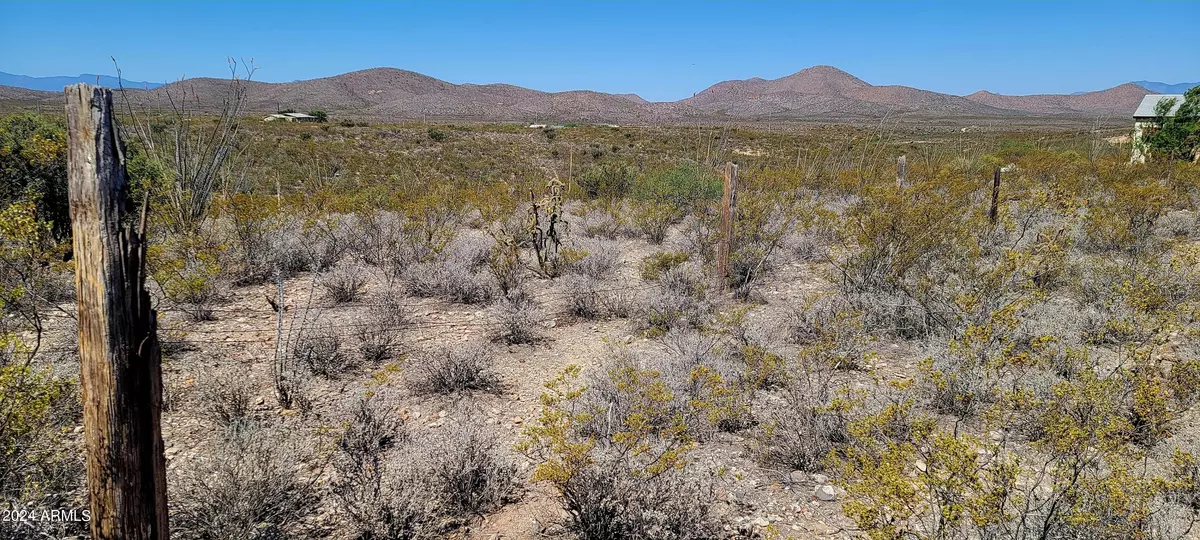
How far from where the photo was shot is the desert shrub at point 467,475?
355cm

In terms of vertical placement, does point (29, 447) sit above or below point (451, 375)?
above

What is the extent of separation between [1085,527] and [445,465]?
3.53 meters

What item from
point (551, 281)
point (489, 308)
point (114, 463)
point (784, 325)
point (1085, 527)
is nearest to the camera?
point (114, 463)

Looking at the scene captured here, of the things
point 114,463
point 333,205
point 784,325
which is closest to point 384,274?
point 333,205

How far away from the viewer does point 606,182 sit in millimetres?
16078

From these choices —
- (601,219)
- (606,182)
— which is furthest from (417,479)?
(606,182)

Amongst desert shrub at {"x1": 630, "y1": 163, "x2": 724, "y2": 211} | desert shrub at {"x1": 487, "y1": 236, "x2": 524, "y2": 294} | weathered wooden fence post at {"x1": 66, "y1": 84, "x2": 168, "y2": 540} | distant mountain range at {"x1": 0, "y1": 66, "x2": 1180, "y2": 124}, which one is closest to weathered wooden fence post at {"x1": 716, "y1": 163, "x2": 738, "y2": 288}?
desert shrub at {"x1": 487, "y1": 236, "x2": 524, "y2": 294}

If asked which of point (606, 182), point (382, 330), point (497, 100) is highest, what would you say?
point (497, 100)

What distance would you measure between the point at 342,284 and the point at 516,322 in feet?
8.61

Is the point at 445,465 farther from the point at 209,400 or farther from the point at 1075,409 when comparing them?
the point at 1075,409

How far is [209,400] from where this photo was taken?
4.38 m

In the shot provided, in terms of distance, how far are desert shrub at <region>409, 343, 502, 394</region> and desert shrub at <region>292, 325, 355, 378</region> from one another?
2.36ft

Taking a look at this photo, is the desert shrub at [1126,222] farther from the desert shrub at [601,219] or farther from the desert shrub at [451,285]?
the desert shrub at [451,285]

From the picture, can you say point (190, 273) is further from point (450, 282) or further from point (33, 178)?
point (33, 178)
